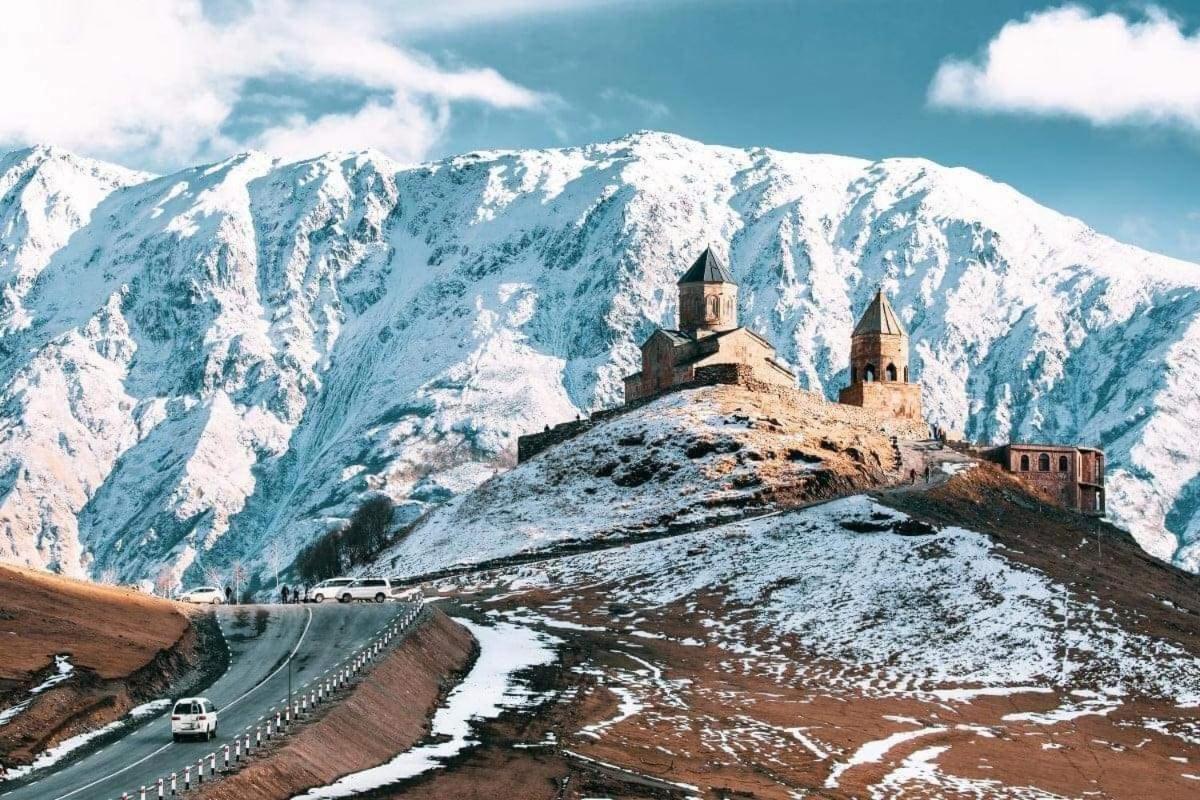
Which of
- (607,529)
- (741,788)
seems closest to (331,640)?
(741,788)

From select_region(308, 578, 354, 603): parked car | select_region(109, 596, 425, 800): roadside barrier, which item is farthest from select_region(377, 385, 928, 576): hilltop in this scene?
select_region(109, 596, 425, 800): roadside barrier

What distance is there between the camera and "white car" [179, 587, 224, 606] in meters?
96.7

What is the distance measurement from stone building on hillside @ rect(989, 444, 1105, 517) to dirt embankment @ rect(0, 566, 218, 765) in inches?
3181

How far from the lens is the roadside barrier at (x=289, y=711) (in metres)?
44.3

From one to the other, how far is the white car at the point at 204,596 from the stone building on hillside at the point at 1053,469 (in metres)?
74.4

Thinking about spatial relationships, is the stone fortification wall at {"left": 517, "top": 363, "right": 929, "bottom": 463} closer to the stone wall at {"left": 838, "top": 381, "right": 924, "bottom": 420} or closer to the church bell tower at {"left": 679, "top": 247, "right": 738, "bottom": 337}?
the stone wall at {"left": 838, "top": 381, "right": 924, "bottom": 420}

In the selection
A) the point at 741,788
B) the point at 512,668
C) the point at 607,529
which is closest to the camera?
the point at 741,788

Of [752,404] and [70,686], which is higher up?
[752,404]

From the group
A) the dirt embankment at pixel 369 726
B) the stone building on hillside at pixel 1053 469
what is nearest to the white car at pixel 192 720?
the dirt embankment at pixel 369 726

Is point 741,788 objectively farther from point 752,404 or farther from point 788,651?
point 752,404

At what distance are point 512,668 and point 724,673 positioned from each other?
12.2 m

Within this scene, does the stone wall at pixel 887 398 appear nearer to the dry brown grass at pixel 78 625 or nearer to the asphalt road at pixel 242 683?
the asphalt road at pixel 242 683

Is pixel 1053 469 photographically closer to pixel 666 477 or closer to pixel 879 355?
pixel 879 355

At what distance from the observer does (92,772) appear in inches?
1884
